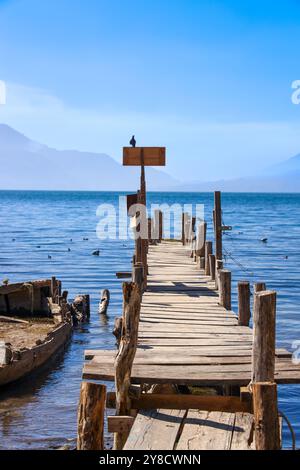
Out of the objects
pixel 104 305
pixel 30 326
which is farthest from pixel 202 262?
pixel 104 305

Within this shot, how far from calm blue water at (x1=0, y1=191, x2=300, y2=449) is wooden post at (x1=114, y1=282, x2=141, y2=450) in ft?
16.7

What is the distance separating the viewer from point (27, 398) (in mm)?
17938

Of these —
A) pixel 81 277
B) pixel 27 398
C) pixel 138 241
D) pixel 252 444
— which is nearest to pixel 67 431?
pixel 27 398

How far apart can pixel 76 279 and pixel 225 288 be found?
962 inches

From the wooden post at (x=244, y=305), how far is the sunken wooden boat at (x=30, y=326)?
5.45 metres

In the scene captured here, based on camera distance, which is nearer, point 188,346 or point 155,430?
point 155,430

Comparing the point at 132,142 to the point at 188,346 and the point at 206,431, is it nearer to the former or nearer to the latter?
the point at 188,346

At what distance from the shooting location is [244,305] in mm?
15516

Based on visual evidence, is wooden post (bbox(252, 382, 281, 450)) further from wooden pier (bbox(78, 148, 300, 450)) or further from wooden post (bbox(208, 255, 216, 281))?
wooden post (bbox(208, 255, 216, 281))

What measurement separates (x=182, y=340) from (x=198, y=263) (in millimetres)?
12020

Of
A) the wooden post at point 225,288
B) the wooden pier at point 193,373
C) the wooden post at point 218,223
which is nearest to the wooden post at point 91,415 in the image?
the wooden pier at point 193,373

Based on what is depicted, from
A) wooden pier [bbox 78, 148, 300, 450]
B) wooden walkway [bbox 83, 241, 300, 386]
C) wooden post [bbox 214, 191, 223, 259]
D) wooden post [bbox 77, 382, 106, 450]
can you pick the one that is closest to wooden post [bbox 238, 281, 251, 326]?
wooden pier [bbox 78, 148, 300, 450]
